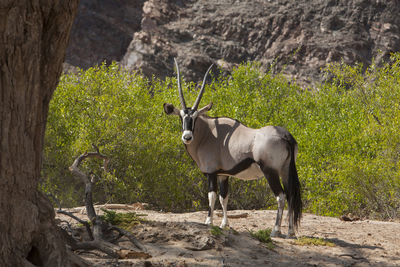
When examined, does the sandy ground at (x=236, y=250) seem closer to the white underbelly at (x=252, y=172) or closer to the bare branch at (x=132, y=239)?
the bare branch at (x=132, y=239)

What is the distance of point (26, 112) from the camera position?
4.54 metres

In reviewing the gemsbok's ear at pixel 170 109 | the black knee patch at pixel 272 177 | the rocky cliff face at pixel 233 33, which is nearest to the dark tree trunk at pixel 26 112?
the black knee patch at pixel 272 177

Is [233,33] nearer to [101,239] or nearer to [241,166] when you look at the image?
[241,166]

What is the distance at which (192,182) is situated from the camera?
17375 millimetres

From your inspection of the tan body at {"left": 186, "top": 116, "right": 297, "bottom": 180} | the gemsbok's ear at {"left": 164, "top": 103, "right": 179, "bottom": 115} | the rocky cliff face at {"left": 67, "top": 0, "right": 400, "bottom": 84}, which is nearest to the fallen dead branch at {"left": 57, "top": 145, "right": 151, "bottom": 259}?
the tan body at {"left": 186, "top": 116, "right": 297, "bottom": 180}

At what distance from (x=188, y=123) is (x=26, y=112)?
5.42 metres

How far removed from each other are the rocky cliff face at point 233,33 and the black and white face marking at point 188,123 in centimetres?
4356

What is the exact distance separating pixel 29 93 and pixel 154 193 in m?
13.0

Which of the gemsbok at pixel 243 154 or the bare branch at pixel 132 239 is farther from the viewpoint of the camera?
the gemsbok at pixel 243 154

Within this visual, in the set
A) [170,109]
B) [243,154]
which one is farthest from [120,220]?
[170,109]

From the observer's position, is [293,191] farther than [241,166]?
No

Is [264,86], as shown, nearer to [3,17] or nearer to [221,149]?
[221,149]

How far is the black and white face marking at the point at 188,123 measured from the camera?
31.4ft

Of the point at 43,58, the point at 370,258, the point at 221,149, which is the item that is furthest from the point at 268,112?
the point at 43,58
